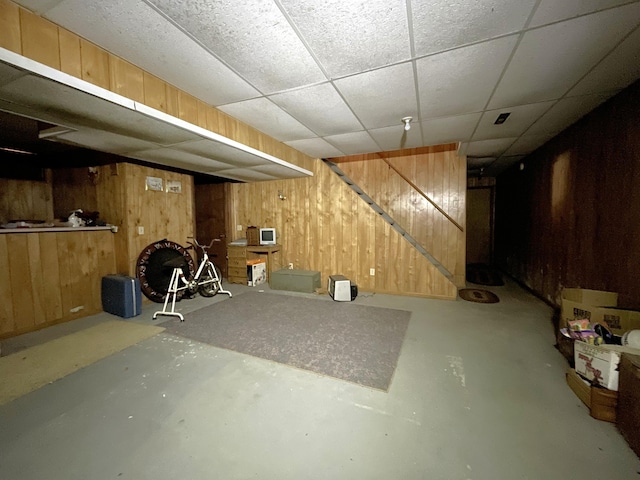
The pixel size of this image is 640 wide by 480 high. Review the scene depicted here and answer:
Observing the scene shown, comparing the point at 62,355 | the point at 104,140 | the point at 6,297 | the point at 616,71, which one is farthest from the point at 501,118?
the point at 6,297

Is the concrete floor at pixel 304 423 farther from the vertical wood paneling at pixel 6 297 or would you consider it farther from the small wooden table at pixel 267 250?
the small wooden table at pixel 267 250

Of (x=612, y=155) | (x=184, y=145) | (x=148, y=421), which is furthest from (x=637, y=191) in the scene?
(x=184, y=145)

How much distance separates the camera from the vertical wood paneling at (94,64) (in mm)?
1604

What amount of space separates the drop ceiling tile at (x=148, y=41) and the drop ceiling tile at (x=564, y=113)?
10.6 ft

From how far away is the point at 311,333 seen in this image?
2779mm

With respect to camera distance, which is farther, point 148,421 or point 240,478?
point 148,421

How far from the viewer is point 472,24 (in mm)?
1468

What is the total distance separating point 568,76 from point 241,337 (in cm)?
392

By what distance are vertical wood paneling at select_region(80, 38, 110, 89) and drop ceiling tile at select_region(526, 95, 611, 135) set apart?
405cm

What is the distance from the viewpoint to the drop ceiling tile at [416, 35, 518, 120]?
171 centimetres

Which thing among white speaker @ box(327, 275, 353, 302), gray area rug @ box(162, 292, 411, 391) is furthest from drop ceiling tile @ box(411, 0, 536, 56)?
white speaker @ box(327, 275, 353, 302)

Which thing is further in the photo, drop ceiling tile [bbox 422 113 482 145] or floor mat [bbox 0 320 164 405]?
drop ceiling tile [bbox 422 113 482 145]

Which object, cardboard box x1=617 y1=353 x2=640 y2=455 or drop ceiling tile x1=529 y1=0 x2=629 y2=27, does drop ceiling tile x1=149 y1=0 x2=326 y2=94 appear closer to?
drop ceiling tile x1=529 y1=0 x2=629 y2=27

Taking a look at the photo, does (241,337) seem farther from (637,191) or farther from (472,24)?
(637,191)
